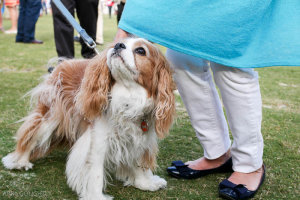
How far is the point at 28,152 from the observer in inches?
95.0

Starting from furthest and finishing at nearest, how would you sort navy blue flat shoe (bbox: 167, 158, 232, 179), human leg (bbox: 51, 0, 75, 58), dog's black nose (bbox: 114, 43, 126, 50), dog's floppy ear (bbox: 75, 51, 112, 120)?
1. human leg (bbox: 51, 0, 75, 58)
2. navy blue flat shoe (bbox: 167, 158, 232, 179)
3. dog's floppy ear (bbox: 75, 51, 112, 120)
4. dog's black nose (bbox: 114, 43, 126, 50)

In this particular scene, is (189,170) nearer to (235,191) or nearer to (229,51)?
(235,191)

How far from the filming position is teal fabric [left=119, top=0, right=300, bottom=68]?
174cm

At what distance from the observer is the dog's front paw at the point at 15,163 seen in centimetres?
235

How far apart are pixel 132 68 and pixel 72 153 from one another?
699mm

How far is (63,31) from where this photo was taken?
4195mm

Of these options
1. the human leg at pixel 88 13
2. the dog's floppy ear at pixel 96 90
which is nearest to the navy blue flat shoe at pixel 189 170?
the dog's floppy ear at pixel 96 90

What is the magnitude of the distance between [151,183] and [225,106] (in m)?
0.67

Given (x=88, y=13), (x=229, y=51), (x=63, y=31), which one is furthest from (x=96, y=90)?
(x=88, y=13)

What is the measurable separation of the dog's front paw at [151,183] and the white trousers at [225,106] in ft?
1.24

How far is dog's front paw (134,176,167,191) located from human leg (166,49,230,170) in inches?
11.0

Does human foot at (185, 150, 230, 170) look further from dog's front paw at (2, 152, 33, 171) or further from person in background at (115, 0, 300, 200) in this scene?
dog's front paw at (2, 152, 33, 171)

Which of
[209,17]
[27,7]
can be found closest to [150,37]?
[209,17]

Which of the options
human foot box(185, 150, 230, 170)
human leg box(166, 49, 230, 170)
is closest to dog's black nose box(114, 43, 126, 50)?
human leg box(166, 49, 230, 170)
